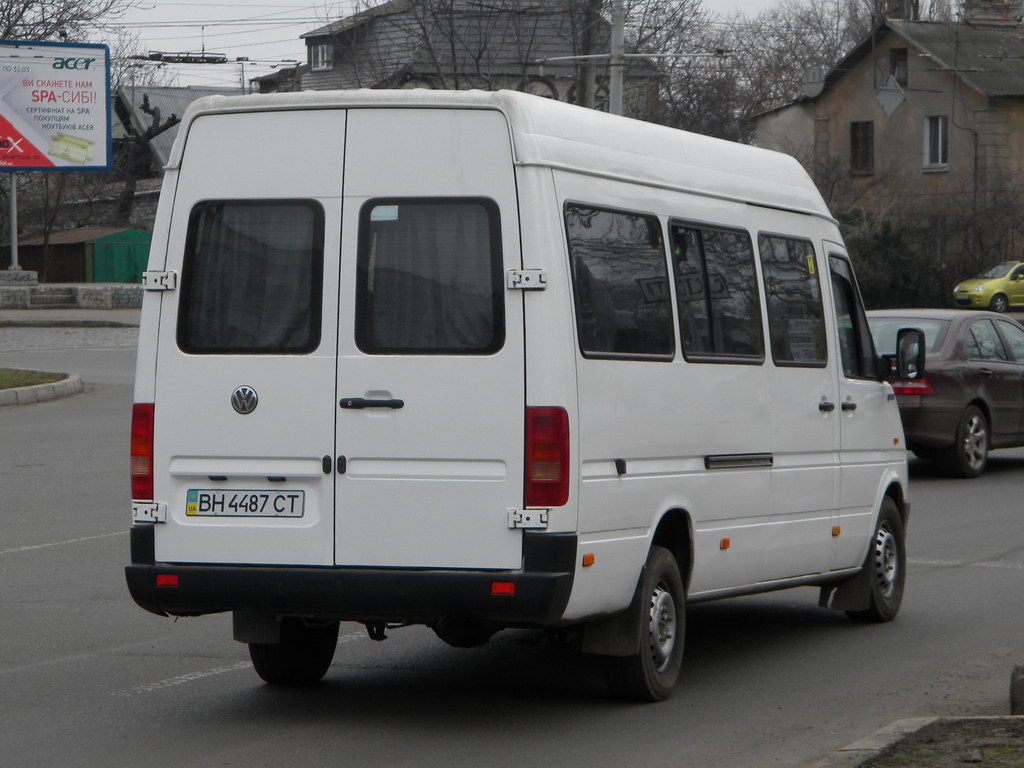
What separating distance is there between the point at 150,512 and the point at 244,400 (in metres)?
0.56

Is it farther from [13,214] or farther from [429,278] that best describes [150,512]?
[13,214]

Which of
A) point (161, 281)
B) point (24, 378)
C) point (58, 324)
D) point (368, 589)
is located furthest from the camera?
point (58, 324)

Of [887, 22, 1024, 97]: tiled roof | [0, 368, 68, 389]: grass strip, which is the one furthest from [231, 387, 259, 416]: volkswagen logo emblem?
[887, 22, 1024, 97]: tiled roof

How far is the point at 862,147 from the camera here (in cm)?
6081

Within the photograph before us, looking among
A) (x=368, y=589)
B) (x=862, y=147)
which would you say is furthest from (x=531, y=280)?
(x=862, y=147)

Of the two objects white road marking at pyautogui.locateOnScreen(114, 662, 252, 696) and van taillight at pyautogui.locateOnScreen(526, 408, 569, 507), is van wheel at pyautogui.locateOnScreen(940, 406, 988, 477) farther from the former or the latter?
van taillight at pyautogui.locateOnScreen(526, 408, 569, 507)

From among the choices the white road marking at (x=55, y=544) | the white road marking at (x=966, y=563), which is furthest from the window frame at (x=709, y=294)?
the white road marking at (x=55, y=544)

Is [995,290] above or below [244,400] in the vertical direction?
above

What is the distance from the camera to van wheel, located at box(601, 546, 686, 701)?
6.68 m

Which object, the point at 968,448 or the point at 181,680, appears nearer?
the point at 181,680

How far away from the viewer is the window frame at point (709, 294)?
707 centimetres

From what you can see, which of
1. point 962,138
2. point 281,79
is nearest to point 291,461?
point 962,138

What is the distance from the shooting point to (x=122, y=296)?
1935 inches

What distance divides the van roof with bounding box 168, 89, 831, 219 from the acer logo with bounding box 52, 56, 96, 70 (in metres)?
35.0
